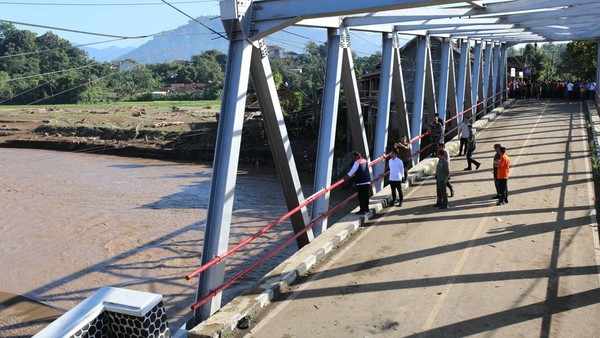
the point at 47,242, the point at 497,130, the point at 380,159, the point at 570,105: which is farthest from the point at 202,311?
the point at 570,105

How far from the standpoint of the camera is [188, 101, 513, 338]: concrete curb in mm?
6398

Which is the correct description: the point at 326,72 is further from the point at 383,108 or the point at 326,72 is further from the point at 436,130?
the point at 436,130

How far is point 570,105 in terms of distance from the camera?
30047 millimetres

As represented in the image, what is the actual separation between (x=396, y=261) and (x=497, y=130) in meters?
14.8

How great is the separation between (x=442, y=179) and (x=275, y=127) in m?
4.42

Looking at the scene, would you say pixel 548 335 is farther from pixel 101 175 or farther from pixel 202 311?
pixel 101 175

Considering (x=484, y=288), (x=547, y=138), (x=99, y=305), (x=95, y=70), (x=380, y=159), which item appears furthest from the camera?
(x=95, y=70)

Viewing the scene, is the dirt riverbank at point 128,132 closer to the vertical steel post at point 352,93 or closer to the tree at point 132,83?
the tree at point 132,83

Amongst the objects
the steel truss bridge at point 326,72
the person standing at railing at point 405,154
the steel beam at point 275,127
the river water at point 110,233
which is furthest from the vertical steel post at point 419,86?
the steel beam at point 275,127

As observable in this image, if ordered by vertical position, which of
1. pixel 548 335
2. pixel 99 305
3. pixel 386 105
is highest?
pixel 386 105

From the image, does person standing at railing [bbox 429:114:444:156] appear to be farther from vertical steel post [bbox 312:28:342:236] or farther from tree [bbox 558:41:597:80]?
tree [bbox 558:41:597:80]

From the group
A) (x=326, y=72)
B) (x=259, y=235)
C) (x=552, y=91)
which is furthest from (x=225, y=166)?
(x=552, y=91)

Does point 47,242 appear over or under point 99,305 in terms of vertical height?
under

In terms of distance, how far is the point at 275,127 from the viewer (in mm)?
8336
